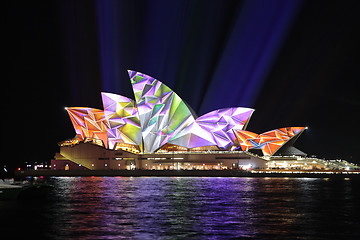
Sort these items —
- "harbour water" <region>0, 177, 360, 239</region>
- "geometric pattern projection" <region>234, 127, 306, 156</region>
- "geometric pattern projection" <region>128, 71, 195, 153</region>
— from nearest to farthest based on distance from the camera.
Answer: "harbour water" <region>0, 177, 360, 239</region> → "geometric pattern projection" <region>128, 71, 195, 153</region> → "geometric pattern projection" <region>234, 127, 306, 156</region>

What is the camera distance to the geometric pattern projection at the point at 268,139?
3484 inches

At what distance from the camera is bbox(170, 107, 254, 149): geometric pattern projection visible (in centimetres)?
8794

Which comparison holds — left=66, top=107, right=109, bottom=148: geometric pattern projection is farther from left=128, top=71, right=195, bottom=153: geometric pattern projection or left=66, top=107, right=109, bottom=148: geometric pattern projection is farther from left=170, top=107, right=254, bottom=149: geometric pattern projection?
left=170, top=107, right=254, bottom=149: geometric pattern projection

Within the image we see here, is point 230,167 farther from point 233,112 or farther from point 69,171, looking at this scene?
point 69,171

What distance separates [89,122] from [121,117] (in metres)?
8.21

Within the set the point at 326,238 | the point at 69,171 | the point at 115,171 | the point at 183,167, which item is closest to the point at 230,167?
the point at 183,167

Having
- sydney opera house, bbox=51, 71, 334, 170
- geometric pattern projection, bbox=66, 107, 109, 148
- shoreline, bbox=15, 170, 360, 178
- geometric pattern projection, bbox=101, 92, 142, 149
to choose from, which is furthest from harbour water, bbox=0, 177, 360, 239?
geometric pattern projection, bbox=66, 107, 109, 148

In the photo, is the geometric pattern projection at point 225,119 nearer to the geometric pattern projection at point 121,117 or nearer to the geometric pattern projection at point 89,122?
the geometric pattern projection at point 121,117

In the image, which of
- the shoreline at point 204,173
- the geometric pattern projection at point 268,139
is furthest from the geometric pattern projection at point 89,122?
the geometric pattern projection at point 268,139

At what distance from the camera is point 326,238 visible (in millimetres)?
20125

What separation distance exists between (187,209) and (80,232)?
9.60 meters

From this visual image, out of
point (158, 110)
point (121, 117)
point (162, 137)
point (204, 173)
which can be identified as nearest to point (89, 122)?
point (121, 117)

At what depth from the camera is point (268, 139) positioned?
89562 mm

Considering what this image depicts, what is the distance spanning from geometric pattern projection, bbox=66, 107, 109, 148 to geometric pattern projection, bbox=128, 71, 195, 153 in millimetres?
8630
